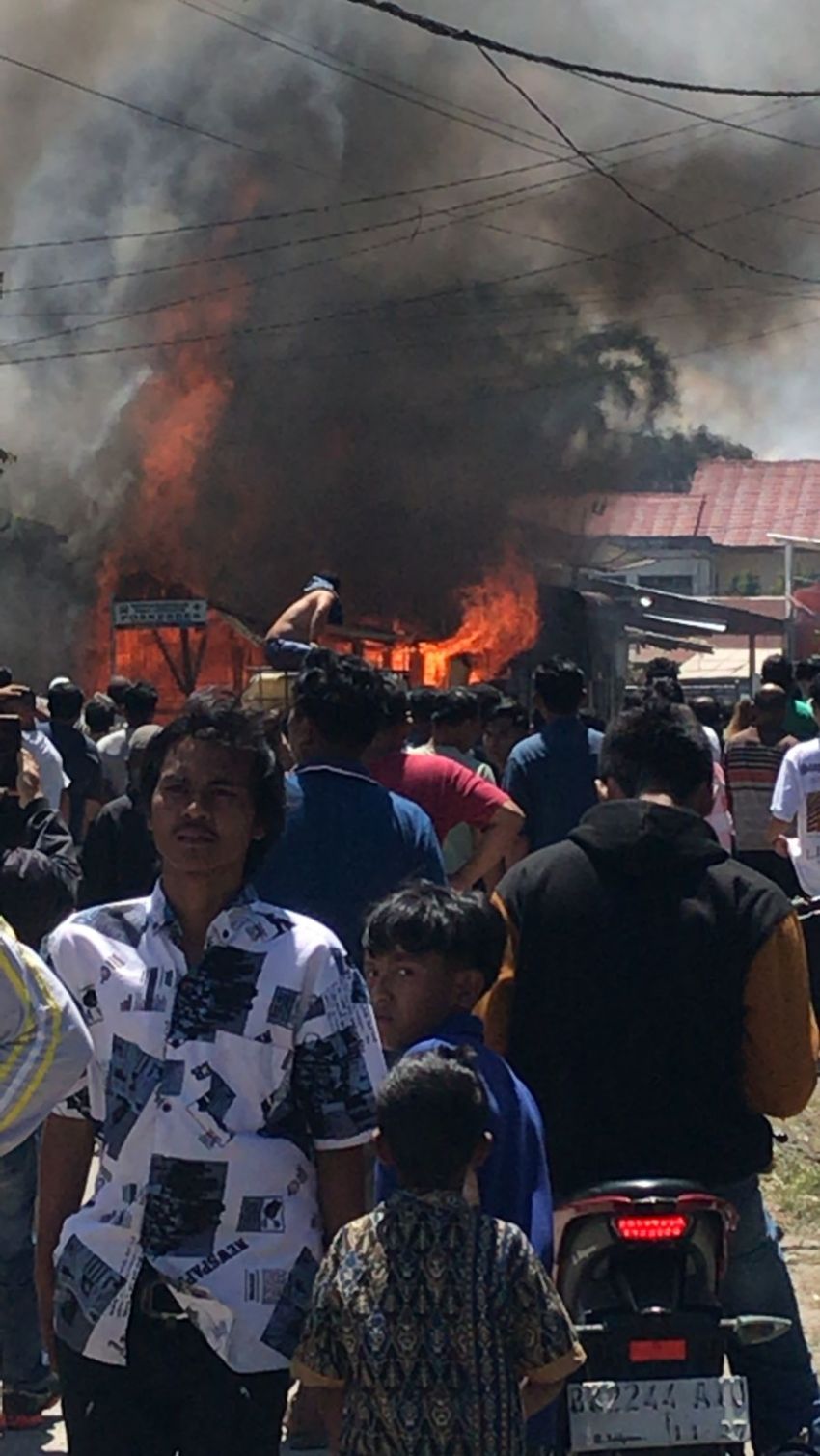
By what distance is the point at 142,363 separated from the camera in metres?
31.9

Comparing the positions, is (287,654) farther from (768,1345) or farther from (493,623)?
(493,623)

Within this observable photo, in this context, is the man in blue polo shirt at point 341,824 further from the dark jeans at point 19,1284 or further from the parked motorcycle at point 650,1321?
the dark jeans at point 19,1284

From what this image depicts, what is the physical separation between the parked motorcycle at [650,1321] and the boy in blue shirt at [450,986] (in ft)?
0.76

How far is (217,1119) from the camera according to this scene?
2814mm

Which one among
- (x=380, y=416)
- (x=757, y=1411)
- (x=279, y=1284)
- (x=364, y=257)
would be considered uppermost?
(x=364, y=257)

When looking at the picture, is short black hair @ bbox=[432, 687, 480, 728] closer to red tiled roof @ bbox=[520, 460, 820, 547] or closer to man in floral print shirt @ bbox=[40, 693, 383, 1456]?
man in floral print shirt @ bbox=[40, 693, 383, 1456]

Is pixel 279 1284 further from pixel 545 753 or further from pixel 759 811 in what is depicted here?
pixel 759 811

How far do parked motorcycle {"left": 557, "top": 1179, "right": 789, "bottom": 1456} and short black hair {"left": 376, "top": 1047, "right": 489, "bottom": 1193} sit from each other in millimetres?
622

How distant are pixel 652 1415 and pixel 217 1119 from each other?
3.24 feet

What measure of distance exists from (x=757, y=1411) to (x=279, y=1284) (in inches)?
52.6

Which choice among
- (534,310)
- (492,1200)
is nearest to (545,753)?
(492,1200)

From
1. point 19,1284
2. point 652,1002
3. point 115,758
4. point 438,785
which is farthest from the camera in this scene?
point 115,758

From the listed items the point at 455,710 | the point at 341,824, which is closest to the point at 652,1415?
the point at 341,824

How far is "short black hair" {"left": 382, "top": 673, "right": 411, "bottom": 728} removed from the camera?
4.72 meters
